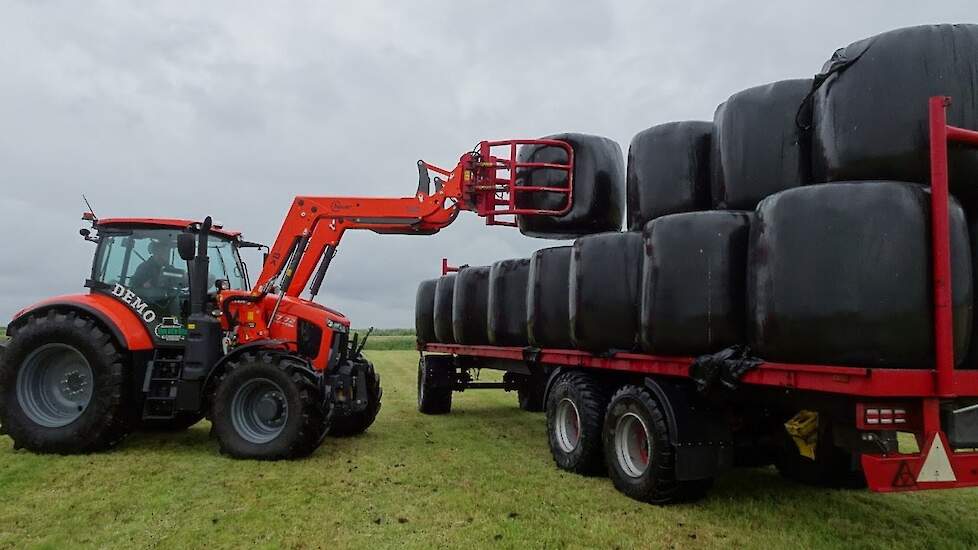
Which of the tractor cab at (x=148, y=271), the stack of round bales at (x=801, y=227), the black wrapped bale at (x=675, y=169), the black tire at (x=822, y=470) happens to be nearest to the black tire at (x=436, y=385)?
the tractor cab at (x=148, y=271)

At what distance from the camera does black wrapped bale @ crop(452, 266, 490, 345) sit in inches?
411

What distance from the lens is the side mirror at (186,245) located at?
25.8 ft

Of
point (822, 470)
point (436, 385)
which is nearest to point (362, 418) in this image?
point (436, 385)

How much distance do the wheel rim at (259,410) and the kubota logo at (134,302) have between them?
60.2 inches

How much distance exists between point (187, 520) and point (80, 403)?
3.52m

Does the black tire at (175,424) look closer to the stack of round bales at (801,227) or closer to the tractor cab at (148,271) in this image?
the tractor cab at (148,271)

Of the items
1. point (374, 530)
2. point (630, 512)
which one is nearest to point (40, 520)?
point (374, 530)

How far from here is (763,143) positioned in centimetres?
547

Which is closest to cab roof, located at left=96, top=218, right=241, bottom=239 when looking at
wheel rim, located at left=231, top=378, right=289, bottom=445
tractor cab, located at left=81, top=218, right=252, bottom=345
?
tractor cab, located at left=81, top=218, right=252, bottom=345

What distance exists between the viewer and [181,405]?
7961 mm

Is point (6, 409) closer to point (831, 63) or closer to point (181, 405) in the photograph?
point (181, 405)

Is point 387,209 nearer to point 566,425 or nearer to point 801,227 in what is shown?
point 566,425

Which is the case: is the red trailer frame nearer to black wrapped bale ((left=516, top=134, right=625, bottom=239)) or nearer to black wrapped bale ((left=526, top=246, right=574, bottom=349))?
black wrapped bale ((left=526, top=246, right=574, bottom=349))

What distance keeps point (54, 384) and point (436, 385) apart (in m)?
5.43
